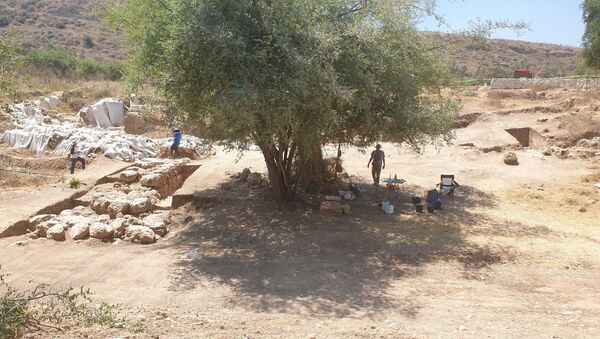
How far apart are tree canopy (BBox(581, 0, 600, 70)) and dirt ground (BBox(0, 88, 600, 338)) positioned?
1415 cm

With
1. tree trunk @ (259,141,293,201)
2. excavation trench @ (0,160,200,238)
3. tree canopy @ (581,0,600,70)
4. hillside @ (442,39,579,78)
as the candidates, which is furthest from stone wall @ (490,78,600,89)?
tree trunk @ (259,141,293,201)

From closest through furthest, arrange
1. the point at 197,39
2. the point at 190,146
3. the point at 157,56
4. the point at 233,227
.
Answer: the point at 197,39, the point at 157,56, the point at 233,227, the point at 190,146

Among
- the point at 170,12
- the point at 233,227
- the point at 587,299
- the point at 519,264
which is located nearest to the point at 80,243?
the point at 233,227

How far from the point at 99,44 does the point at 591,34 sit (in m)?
46.5

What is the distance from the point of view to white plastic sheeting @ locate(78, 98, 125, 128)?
23.6 m

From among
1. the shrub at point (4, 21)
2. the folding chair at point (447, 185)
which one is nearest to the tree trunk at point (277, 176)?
the folding chair at point (447, 185)

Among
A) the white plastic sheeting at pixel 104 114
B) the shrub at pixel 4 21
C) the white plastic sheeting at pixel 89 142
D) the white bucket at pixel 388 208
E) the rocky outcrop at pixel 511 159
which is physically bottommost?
the white bucket at pixel 388 208

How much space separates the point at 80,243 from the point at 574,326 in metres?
8.71

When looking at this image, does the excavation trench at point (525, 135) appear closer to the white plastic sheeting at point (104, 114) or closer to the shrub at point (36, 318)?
the white plastic sheeting at point (104, 114)

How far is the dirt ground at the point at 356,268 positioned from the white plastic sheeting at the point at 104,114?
1237cm

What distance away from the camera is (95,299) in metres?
7.72

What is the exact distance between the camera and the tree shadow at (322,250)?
26.1ft

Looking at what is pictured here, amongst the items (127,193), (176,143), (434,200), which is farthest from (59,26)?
(434,200)

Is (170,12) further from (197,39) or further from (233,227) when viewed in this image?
(233,227)
